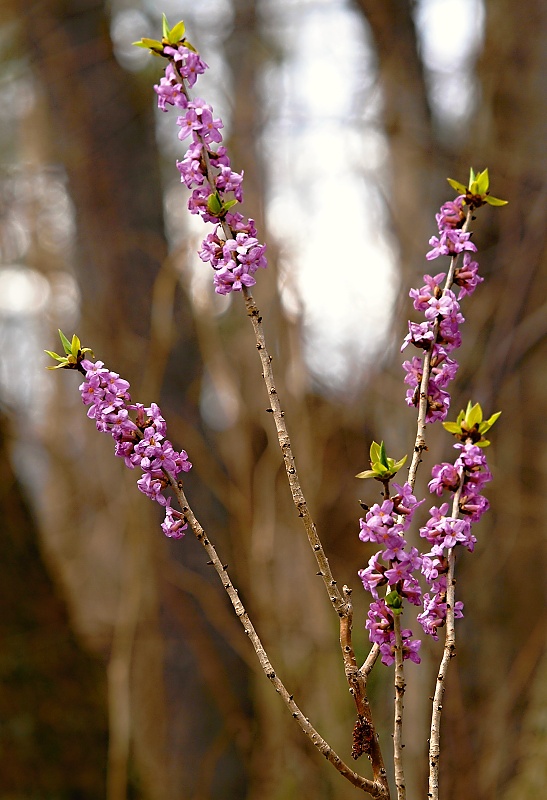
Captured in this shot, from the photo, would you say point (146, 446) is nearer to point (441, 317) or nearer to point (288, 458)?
point (288, 458)

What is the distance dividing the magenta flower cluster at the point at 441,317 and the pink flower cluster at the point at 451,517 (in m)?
0.08

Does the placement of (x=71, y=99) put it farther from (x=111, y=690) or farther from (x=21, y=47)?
(x=111, y=690)

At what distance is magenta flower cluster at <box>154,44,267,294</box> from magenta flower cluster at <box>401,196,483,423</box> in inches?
6.2

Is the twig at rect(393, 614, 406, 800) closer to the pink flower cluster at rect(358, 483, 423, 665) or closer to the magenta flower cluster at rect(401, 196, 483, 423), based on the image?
the pink flower cluster at rect(358, 483, 423, 665)

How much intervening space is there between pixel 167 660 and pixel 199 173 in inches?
78.7

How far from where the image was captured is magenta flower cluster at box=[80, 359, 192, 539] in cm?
70

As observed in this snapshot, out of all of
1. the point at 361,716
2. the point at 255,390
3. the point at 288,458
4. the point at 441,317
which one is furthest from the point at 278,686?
the point at 255,390

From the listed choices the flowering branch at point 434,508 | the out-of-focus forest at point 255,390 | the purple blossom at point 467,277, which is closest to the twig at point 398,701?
the flowering branch at point 434,508

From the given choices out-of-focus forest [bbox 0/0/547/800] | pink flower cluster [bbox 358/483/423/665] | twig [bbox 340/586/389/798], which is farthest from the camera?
out-of-focus forest [bbox 0/0/547/800]

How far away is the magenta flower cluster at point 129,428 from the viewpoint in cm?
70

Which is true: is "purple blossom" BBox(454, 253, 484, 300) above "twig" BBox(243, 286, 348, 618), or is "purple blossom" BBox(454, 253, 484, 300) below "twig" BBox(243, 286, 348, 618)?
above

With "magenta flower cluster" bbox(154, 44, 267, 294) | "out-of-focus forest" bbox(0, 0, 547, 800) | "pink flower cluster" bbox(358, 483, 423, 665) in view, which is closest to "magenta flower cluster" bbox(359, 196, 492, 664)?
"pink flower cluster" bbox(358, 483, 423, 665)

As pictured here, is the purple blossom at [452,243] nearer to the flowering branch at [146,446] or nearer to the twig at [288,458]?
the twig at [288,458]

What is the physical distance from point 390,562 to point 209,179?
38 centimetres
